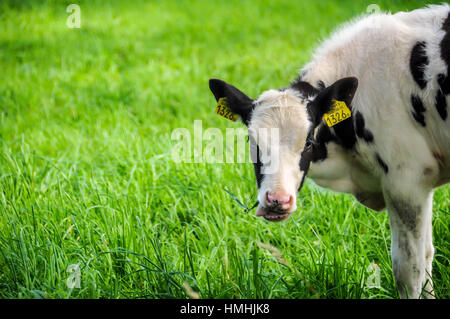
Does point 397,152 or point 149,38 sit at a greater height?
point 149,38

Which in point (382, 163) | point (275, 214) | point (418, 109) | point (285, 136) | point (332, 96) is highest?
point (332, 96)

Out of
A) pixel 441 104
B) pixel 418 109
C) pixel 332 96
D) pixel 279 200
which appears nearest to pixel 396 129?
pixel 418 109

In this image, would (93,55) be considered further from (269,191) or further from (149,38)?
(269,191)

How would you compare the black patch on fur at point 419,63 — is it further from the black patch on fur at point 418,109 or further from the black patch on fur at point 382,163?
the black patch on fur at point 382,163

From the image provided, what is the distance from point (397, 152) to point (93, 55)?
6182mm

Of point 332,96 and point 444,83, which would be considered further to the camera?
point 332,96

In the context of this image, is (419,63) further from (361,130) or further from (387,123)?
(361,130)

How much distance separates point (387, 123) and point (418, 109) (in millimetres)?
193

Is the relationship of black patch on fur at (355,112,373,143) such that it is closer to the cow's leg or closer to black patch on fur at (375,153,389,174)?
black patch on fur at (375,153,389,174)

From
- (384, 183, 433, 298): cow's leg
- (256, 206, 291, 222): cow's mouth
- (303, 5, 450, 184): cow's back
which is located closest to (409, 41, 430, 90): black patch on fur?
(303, 5, 450, 184): cow's back

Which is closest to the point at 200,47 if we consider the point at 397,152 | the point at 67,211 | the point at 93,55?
the point at 93,55

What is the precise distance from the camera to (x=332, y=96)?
2914mm

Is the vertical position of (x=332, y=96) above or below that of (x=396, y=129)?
above
